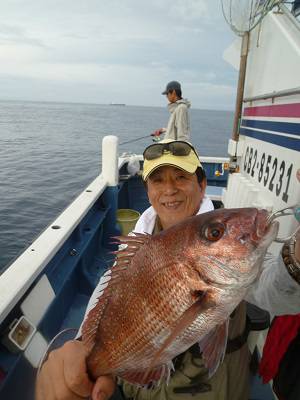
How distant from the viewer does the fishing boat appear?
2.11 meters

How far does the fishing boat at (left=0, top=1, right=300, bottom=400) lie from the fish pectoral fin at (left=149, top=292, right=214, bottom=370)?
80cm

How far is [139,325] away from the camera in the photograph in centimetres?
130

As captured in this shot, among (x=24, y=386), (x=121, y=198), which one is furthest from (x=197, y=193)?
(x=121, y=198)

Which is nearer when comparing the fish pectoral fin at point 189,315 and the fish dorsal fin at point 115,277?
the fish pectoral fin at point 189,315

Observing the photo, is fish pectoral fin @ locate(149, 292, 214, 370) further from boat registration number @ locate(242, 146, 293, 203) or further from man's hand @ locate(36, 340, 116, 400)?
boat registration number @ locate(242, 146, 293, 203)

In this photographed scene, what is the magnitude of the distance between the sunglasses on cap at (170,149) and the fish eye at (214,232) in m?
1.09

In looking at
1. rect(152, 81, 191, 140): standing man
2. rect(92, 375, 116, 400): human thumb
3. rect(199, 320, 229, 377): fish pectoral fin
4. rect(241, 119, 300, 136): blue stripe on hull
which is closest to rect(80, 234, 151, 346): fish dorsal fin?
rect(92, 375, 116, 400): human thumb

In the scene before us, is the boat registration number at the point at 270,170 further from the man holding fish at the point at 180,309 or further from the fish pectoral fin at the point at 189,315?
the fish pectoral fin at the point at 189,315

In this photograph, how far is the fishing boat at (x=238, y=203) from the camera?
6.91 ft

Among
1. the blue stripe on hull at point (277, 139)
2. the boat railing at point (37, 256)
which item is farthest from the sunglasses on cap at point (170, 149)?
the boat railing at point (37, 256)

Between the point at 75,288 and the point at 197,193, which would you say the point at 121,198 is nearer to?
the point at 75,288

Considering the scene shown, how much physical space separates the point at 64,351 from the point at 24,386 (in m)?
1.01

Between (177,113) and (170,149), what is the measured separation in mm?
4776

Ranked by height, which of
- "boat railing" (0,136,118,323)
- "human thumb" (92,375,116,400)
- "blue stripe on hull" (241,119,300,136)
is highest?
"blue stripe on hull" (241,119,300,136)
